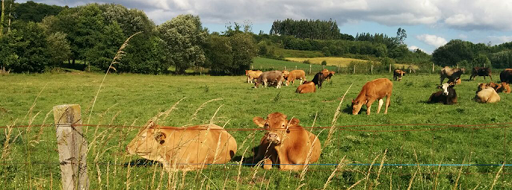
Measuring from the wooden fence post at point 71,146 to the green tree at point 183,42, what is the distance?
50828mm

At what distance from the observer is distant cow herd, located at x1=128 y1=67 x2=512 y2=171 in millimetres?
4410

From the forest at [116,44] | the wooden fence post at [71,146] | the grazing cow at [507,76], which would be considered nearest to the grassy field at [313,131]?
the wooden fence post at [71,146]

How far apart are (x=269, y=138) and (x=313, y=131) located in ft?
12.8

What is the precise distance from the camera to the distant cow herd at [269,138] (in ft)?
14.5

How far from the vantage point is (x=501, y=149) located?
811 cm

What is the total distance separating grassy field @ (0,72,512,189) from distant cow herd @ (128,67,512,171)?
0.82ft

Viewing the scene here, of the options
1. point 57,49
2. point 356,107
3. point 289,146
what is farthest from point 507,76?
point 57,49

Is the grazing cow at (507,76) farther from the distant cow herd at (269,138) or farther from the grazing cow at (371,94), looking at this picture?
the grazing cow at (371,94)

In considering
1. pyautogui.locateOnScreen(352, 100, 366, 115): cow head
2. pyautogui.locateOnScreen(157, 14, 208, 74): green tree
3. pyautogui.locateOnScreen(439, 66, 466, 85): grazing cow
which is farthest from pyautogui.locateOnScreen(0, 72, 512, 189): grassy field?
pyautogui.locateOnScreen(157, 14, 208, 74): green tree

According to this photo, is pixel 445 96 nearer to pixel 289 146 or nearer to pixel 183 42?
pixel 289 146

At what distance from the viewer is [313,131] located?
905cm

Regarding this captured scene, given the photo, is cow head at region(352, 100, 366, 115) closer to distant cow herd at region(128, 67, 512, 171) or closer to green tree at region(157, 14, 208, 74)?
distant cow herd at region(128, 67, 512, 171)

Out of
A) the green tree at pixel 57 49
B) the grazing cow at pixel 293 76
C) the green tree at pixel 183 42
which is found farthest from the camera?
the green tree at pixel 183 42

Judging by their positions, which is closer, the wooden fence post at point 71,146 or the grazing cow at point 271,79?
the wooden fence post at point 71,146
